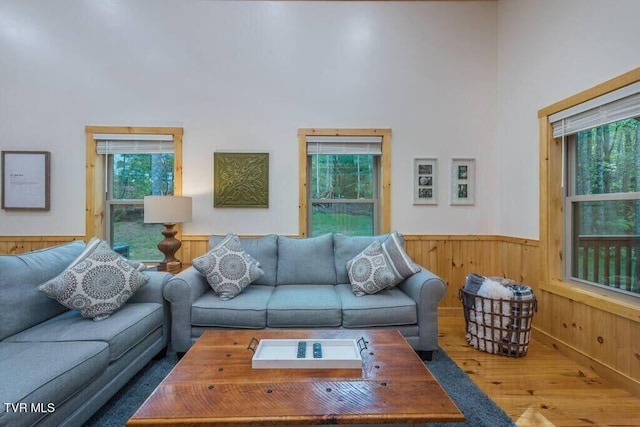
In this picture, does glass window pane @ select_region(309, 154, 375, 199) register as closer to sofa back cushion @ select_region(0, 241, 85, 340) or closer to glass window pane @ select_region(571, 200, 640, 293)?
glass window pane @ select_region(571, 200, 640, 293)

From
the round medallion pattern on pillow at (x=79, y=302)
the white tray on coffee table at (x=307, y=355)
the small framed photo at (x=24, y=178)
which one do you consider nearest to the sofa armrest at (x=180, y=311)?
the round medallion pattern on pillow at (x=79, y=302)

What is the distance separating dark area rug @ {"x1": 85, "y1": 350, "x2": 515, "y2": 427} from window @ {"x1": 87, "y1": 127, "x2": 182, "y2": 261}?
163cm

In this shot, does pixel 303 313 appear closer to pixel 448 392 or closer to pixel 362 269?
pixel 362 269

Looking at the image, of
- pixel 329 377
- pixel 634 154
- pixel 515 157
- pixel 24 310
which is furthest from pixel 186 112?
pixel 634 154

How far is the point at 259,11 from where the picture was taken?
3.33 meters

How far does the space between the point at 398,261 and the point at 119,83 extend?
338cm

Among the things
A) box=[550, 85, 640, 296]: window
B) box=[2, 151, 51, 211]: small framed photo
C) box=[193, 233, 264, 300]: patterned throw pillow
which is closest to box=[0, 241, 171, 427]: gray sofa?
box=[193, 233, 264, 300]: patterned throw pillow

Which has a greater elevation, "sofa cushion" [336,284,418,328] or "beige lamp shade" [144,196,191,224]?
"beige lamp shade" [144,196,191,224]

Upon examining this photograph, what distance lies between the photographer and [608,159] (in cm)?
229

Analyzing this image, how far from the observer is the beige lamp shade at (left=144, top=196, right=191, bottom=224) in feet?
9.43

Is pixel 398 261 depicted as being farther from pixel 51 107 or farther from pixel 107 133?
pixel 51 107

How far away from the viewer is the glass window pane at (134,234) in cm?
348

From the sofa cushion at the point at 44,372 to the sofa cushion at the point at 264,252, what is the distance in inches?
53.0

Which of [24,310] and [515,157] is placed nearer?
[24,310]
